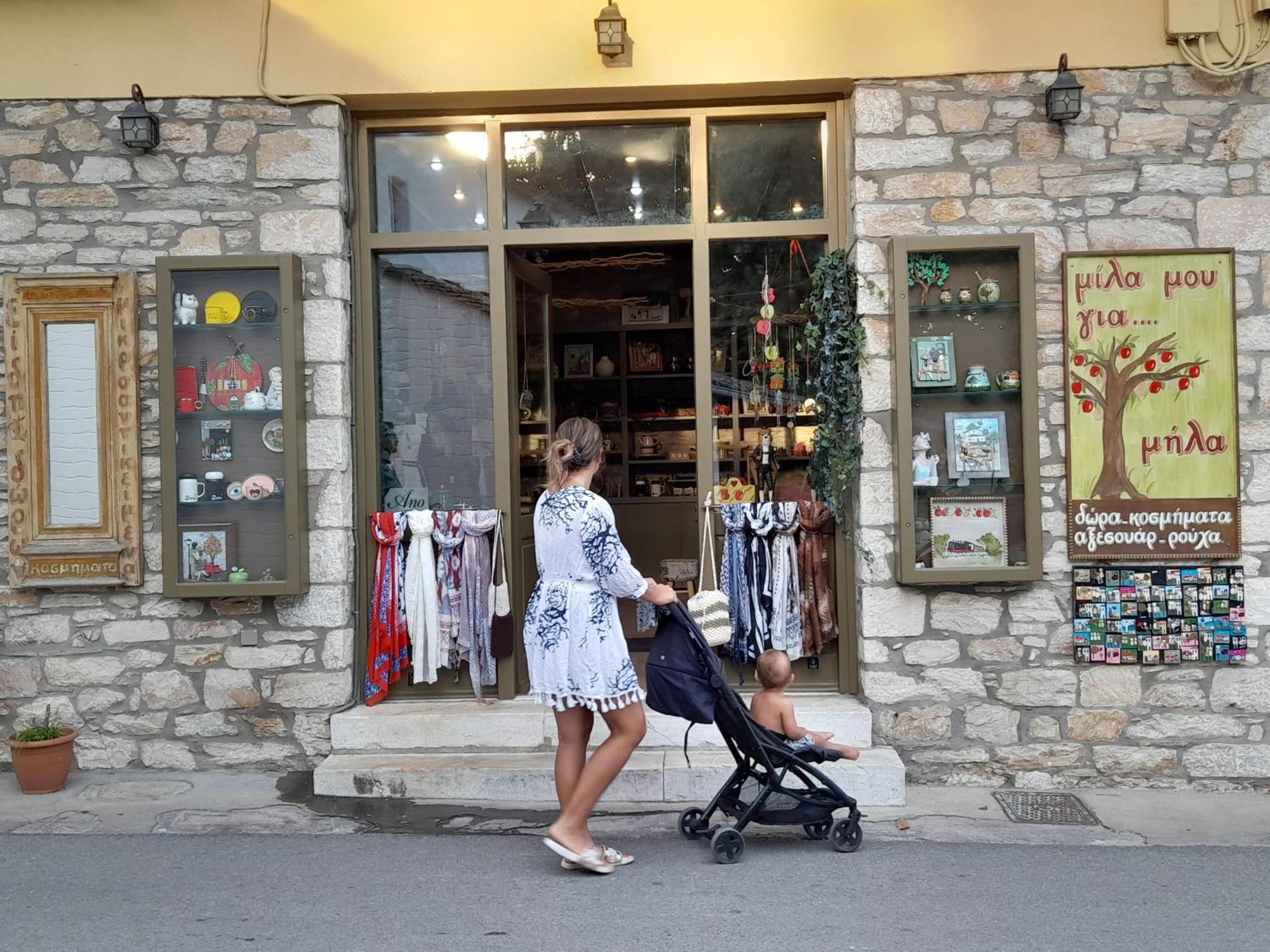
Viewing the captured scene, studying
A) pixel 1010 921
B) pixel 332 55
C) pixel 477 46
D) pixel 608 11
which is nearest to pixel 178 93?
pixel 332 55

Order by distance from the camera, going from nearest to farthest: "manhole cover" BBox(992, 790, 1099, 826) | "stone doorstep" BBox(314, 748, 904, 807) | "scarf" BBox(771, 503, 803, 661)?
"manhole cover" BBox(992, 790, 1099, 826), "stone doorstep" BBox(314, 748, 904, 807), "scarf" BBox(771, 503, 803, 661)

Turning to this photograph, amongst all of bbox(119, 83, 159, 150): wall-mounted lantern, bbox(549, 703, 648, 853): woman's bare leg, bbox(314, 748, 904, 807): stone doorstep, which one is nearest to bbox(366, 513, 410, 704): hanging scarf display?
bbox(314, 748, 904, 807): stone doorstep

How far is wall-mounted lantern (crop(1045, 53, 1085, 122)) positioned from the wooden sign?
71cm

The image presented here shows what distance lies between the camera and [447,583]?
19.3 feet

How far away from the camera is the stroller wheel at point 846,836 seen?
15.0 feet

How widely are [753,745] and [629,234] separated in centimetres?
287

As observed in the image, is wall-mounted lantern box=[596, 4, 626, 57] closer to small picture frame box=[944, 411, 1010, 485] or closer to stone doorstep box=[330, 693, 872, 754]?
small picture frame box=[944, 411, 1010, 485]

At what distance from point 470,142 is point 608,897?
13.2ft

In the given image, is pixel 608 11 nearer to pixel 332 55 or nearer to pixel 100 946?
pixel 332 55

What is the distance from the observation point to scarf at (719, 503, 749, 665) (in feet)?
19.2

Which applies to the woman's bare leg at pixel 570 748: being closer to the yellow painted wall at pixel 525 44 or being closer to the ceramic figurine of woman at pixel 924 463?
the ceramic figurine of woman at pixel 924 463

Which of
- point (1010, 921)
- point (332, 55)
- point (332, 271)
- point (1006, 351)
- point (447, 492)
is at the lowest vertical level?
point (1010, 921)

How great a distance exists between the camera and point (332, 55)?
5.70 meters

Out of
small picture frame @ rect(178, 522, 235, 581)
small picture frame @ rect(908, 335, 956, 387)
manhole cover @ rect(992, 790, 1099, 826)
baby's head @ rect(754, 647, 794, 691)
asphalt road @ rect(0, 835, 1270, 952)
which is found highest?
small picture frame @ rect(908, 335, 956, 387)
